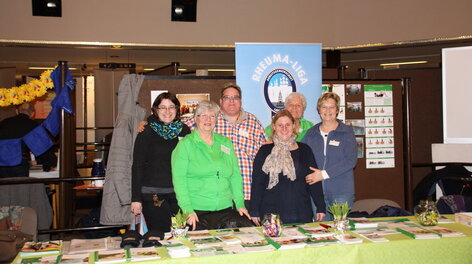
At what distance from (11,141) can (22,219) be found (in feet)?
5.38

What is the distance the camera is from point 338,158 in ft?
12.3

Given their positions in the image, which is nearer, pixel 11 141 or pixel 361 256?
pixel 361 256

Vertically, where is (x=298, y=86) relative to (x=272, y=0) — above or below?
below

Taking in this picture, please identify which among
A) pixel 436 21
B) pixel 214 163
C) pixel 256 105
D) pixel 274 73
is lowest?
pixel 214 163

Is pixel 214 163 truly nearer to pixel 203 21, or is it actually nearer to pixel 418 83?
pixel 418 83

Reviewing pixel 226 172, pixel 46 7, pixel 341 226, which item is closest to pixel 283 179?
pixel 226 172

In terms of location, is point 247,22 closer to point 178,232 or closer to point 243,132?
point 243,132

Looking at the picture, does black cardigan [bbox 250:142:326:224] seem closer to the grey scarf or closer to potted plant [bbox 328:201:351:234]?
the grey scarf

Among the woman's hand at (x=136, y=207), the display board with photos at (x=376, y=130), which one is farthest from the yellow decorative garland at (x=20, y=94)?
the display board with photos at (x=376, y=130)

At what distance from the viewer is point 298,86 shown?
444 centimetres

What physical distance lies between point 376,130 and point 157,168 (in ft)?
9.51

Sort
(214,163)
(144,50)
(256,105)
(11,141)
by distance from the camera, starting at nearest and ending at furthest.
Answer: (214,163) → (256,105) → (11,141) → (144,50)

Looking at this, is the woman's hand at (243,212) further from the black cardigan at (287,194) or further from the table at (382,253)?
the table at (382,253)

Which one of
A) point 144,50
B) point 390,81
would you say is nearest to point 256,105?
point 390,81
